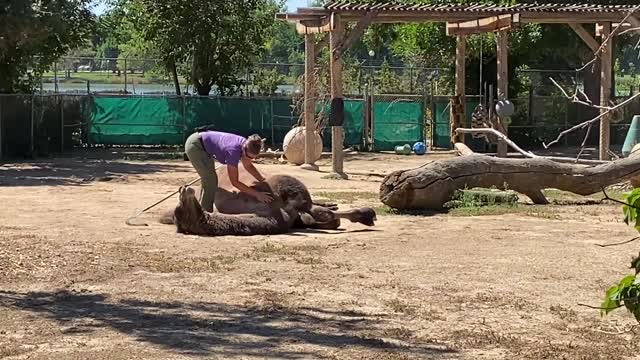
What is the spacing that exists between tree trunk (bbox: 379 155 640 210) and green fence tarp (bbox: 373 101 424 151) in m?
15.4

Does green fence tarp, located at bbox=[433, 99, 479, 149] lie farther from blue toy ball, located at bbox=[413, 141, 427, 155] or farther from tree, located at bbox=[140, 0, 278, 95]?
tree, located at bbox=[140, 0, 278, 95]

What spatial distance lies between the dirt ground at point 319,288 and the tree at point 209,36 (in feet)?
61.5

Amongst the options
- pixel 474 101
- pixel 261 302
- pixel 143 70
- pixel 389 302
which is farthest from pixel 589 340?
pixel 143 70

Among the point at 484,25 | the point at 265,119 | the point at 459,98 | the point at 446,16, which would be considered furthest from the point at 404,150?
the point at 446,16

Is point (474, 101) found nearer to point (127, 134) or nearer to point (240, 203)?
point (127, 134)

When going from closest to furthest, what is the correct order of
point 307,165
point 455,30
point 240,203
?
point 240,203, point 307,165, point 455,30

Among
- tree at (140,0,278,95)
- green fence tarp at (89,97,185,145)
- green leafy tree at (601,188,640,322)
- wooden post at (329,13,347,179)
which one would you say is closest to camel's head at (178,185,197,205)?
green leafy tree at (601,188,640,322)

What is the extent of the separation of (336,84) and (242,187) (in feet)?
33.4

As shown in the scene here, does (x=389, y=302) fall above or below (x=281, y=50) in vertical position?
below

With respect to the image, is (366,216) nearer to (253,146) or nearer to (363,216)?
(363,216)

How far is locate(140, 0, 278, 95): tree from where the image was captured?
107 feet

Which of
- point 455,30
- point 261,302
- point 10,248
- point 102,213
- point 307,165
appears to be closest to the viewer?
point 261,302

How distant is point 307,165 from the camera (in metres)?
23.5

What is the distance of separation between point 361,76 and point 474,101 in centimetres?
889
